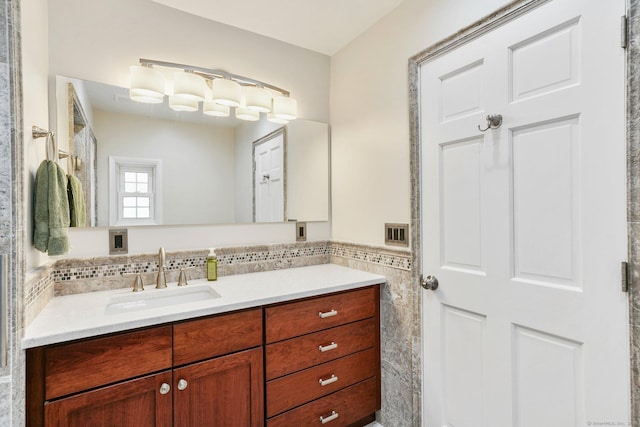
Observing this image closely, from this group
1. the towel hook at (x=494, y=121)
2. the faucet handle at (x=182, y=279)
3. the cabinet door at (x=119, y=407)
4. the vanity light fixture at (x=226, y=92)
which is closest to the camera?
the cabinet door at (x=119, y=407)

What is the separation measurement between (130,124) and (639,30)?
2.14m

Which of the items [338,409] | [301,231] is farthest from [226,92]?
[338,409]

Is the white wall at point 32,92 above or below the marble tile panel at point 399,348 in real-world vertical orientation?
above

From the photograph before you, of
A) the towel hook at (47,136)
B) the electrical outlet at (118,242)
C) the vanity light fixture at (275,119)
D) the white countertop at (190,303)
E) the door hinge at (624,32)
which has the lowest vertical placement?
the white countertop at (190,303)

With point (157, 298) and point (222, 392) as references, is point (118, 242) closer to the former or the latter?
point (157, 298)

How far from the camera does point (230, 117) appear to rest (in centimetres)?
202

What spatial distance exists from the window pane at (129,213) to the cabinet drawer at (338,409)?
1.26 m

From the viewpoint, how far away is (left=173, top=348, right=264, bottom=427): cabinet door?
1293 millimetres

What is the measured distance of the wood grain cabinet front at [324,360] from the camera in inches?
59.8

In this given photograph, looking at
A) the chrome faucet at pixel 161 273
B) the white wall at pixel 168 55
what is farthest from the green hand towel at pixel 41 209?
the chrome faucet at pixel 161 273

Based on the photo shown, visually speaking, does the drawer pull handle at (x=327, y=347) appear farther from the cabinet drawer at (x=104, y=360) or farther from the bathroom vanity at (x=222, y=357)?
the cabinet drawer at (x=104, y=360)

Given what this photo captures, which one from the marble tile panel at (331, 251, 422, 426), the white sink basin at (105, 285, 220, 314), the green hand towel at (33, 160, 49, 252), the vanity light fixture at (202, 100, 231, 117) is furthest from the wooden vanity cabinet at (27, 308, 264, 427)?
the vanity light fixture at (202, 100, 231, 117)

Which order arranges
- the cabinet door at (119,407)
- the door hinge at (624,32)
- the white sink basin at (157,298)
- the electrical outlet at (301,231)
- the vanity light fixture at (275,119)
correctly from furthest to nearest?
the electrical outlet at (301,231) → the vanity light fixture at (275,119) → the white sink basin at (157,298) → the cabinet door at (119,407) → the door hinge at (624,32)

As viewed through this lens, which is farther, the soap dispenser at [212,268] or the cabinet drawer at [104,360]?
the soap dispenser at [212,268]
